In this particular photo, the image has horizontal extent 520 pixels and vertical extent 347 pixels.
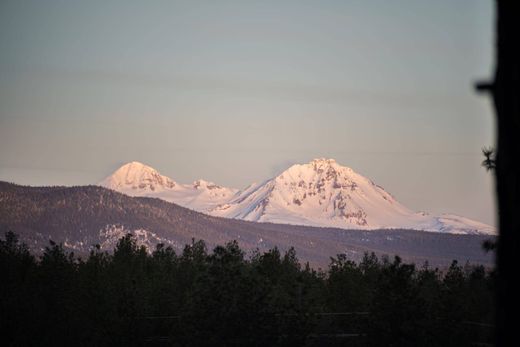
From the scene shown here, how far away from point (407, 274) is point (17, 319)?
1846 cm

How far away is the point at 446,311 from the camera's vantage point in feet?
163

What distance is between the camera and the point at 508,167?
20.0 ft

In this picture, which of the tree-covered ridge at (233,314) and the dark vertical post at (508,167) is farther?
the tree-covered ridge at (233,314)

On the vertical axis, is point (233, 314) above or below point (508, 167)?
below

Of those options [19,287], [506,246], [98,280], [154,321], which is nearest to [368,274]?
[98,280]

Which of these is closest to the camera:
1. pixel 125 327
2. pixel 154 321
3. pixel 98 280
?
pixel 125 327

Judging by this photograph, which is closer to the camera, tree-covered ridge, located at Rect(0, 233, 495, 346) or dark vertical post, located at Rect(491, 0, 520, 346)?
dark vertical post, located at Rect(491, 0, 520, 346)

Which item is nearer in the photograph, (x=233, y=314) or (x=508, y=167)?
(x=508, y=167)

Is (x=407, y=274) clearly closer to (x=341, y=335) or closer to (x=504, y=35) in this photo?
(x=341, y=335)

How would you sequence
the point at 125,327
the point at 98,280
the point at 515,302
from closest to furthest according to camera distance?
1. the point at 515,302
2. the point at 125,327
3. the point at 98,280

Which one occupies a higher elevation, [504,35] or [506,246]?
[504,35]

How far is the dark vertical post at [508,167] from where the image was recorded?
5996mm

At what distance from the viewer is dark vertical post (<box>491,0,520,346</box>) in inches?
236

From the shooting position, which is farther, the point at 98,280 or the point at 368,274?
the point at 368,274
